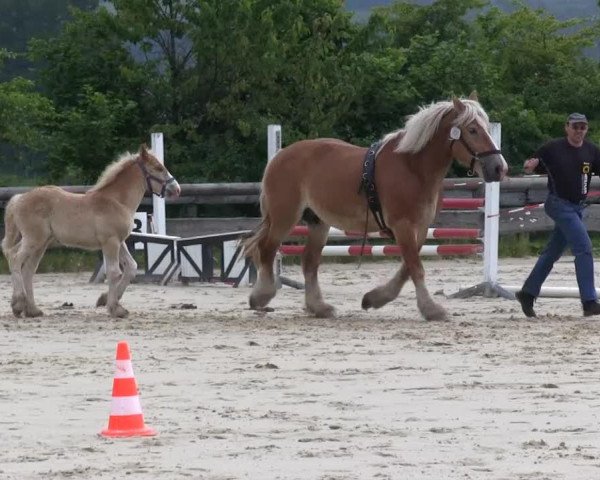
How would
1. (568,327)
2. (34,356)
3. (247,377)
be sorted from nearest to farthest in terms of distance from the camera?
(247,377)
(34,356)
(568,327)

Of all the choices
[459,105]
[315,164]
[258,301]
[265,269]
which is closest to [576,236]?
[459,105]

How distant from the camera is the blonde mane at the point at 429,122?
1384 cm

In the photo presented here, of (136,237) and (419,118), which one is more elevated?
(419,118)

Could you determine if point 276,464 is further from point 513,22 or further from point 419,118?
point 513,22

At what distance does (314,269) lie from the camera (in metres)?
14.9

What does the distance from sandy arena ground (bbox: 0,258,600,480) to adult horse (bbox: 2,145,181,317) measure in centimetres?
32

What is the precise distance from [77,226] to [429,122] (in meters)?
3.26

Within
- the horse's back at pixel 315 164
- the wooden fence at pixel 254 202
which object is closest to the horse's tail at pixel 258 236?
the horse's back at pixel 315 164

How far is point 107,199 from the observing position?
568 inches

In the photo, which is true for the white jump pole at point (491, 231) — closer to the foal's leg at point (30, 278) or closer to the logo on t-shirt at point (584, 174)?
the logo on t-shirt at point (584, 174)

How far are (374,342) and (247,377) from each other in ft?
7.31

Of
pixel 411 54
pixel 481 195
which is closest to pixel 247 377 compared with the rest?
pixel 481 195

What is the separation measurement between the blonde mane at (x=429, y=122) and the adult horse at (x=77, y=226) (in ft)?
8.34

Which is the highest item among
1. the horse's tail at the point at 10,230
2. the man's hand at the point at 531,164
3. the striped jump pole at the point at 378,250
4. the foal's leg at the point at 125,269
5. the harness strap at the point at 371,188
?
the man's hand at the point at 531,164
